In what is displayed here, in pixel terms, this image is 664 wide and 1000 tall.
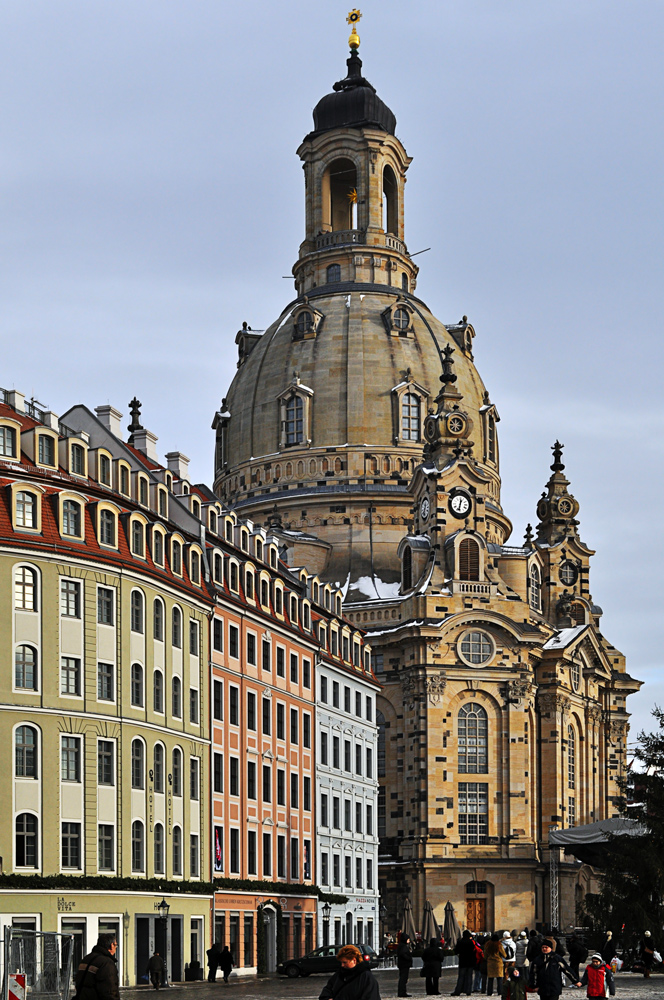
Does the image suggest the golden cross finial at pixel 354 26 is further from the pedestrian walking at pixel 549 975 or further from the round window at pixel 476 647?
the pedestrian walking at pixel 549 975

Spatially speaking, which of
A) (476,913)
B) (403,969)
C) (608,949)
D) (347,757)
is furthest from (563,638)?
(403,969)

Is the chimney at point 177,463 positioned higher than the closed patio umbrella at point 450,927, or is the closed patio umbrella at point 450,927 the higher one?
the chimney at point 177,463

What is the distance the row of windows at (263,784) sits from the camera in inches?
2751

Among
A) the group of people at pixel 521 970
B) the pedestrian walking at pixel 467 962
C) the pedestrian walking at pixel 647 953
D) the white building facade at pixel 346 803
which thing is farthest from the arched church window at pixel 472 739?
the pedestrian walking at pixel 467 962

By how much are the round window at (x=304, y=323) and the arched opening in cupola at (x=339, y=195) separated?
Answer: 592 inches

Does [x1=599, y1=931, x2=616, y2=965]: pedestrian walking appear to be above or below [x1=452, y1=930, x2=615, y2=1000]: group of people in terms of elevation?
below

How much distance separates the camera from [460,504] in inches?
5005

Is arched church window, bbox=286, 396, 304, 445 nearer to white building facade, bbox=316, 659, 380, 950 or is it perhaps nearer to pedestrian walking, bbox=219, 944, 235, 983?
white building facade, bbox=316, 659, 380, 950

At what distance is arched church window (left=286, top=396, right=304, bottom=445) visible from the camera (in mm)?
139125

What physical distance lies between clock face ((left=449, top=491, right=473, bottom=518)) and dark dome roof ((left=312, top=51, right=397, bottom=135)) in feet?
146

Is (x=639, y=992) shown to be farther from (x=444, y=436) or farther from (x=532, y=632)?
(x=444, y=436)

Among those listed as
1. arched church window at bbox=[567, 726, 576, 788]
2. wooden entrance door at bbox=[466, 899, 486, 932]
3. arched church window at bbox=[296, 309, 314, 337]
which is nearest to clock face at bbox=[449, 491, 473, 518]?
arched church window at bbox=[567, 726, 576, 788]

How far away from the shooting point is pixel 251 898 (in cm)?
7262

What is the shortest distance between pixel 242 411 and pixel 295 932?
7182 cm
